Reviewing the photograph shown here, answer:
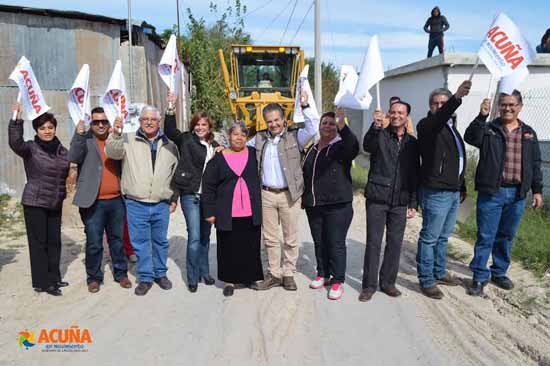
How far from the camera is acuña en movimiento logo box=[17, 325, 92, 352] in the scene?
3967mm

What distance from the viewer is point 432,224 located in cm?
499

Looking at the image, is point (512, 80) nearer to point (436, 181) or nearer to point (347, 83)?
point (436, 181)

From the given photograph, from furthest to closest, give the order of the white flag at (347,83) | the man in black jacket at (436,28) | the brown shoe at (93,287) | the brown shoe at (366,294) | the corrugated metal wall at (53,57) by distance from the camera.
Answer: the man in black jacket at (436,28)
the corrugated metal wall at (53,57)
the brown shoe at (93,287)
the brown shoe at (366,294)
the white flag at (347,83)

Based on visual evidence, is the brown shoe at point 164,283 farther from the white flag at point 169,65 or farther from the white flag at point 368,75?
the white flag at point 368,75

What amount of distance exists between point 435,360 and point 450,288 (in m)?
1.71

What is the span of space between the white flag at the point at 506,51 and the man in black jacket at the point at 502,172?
406 millimetres

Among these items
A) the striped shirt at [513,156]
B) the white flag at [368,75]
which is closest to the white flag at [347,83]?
the white flag at [368,75]

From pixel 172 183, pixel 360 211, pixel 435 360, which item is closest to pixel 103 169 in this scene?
pixel 172 183

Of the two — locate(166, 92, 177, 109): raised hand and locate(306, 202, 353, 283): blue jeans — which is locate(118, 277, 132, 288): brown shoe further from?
locate(306, 202, 353, 283): blue jeans

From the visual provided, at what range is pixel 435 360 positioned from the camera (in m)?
3.73

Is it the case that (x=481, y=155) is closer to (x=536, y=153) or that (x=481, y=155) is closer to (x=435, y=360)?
(x=536, y=153)

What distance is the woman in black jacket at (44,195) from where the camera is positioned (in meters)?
4.96

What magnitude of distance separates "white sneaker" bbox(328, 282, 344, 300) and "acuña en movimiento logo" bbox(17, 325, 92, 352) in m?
2.29

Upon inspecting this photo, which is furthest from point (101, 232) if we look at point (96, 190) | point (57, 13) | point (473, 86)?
point (473, 86)
